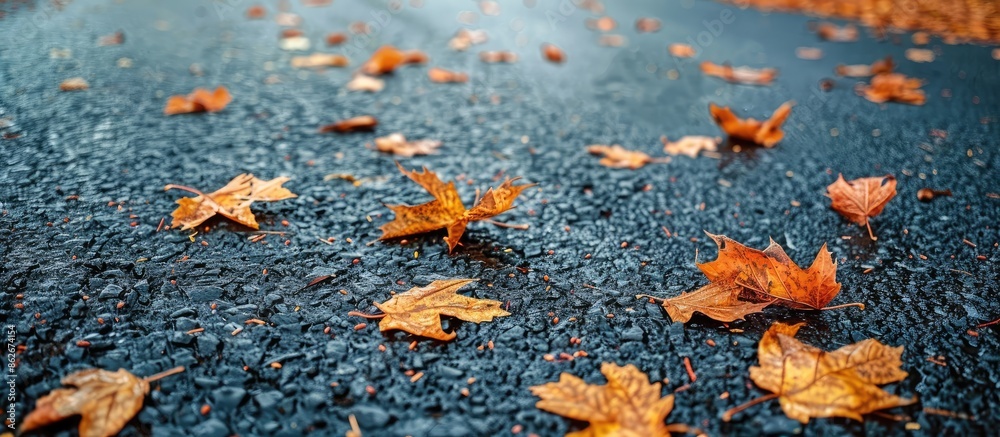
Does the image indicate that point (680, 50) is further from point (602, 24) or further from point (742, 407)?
point (742, 407)

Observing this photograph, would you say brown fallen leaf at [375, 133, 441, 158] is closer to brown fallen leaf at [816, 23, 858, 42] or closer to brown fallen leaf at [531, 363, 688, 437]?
brown fallen leaf at [531, 363, 688, 437]

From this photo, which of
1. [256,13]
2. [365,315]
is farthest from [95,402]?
[256,13]

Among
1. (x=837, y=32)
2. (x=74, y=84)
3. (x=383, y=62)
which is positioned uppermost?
(x=74, y=84)

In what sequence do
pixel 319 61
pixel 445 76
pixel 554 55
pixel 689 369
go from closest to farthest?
pixel 689 369 < pixel 445 76 < pixel 319 61 < pixel 554 55

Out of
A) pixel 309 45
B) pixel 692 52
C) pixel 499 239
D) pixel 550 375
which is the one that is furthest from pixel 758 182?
pixel 309 45

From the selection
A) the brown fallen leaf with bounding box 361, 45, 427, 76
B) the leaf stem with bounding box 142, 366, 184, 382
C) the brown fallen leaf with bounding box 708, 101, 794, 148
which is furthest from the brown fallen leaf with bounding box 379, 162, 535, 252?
the brown fallen leaf with bounding box 361, 45, 427, 76

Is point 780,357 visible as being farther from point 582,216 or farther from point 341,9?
point 341,9

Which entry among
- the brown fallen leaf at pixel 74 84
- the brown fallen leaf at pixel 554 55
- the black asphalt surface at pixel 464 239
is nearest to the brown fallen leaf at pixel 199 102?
the black asphalt surface at pixel 464 239
